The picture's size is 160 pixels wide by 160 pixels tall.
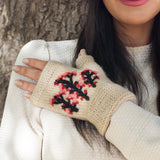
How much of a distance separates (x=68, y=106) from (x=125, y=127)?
9.1 inches

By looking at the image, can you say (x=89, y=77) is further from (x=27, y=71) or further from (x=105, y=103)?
(x=27, y=71)

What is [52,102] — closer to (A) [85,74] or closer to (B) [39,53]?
(A) [85,74]

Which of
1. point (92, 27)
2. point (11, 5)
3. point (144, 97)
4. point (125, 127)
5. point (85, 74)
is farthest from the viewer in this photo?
point (11, 5)

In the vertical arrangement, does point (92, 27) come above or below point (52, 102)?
above

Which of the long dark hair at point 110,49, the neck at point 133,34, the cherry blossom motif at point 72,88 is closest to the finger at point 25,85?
the cherry blossom motif at point 72,88

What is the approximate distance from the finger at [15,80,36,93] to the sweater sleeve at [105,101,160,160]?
36 centimetres

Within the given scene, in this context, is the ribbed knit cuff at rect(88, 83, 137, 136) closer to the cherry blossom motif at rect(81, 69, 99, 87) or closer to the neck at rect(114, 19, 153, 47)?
the cherry blossom motif at rect(81, 69, 99, 87)

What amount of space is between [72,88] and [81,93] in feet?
0.13

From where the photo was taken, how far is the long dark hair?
134 cm

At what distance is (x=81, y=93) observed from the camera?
115 centimetres

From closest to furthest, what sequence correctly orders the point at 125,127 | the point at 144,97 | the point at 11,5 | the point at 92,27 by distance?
the point at 125,127
the point at 144,97
the point at 92,27
the point at 11,5

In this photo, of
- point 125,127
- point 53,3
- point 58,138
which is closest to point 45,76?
point 58,138

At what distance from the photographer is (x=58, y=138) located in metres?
1.22

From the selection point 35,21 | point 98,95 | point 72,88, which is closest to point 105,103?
point 98,95
